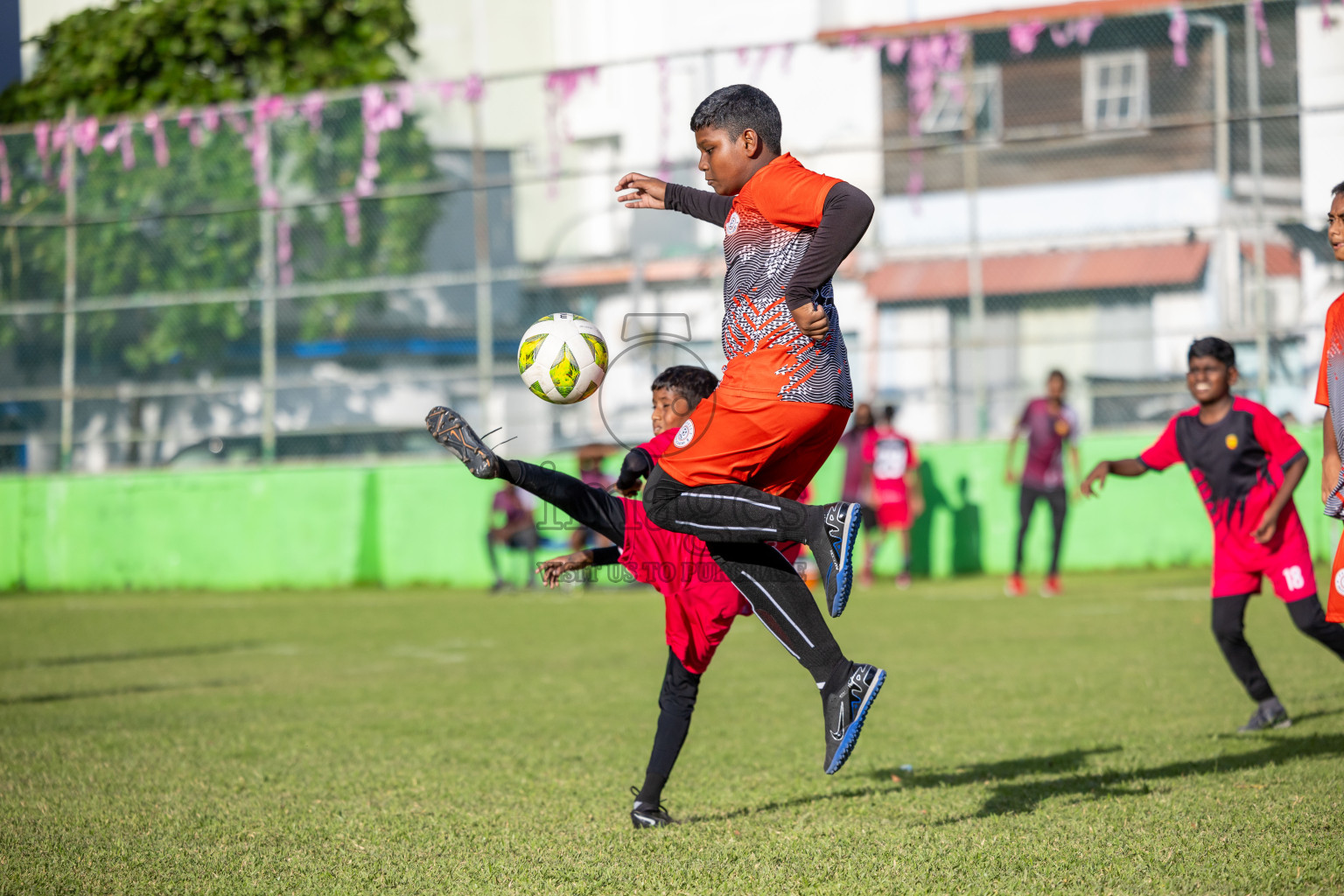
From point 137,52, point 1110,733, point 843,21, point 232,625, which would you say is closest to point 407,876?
point 1110,733

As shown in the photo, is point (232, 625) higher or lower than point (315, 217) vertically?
lower

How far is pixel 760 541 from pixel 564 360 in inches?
47.1

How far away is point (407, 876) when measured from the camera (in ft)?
13.0

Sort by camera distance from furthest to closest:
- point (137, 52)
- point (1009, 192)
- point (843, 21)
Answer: point (843, 21) → point (137, 52) → point (1009, 192)

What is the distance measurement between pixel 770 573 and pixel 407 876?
1.43m

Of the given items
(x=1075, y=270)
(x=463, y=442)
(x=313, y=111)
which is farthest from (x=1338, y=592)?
(x=313, y=111)

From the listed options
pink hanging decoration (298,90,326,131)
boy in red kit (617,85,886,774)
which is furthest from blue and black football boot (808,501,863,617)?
pink hanging decoration (298,90,326,131)

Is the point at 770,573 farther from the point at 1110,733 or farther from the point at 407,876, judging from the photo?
the point at 1110,733

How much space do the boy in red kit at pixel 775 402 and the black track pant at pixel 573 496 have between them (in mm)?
401

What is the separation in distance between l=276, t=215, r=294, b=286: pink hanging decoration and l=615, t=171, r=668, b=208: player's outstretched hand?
39.9 feet

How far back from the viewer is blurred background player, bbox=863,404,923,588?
14477 mm

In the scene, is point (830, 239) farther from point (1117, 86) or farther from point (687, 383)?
point (1117, 86)

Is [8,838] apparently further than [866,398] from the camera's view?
No

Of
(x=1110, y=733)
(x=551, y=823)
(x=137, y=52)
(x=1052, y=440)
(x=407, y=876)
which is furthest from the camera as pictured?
(x=137, y=52)
